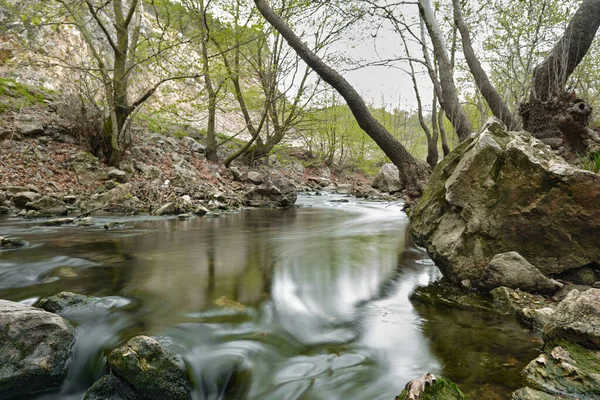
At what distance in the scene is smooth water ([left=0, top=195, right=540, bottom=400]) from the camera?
7.17ft

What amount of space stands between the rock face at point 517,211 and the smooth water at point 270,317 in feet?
2.46

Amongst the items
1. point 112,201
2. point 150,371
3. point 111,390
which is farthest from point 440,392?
point 112,201

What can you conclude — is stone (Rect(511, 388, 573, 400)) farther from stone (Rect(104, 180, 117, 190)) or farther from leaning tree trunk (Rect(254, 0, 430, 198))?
stone (Rect(104, 180, 117, 190))

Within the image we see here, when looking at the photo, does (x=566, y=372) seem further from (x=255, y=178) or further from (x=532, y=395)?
(x=255, y=178)

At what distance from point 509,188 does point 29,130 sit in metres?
12.0

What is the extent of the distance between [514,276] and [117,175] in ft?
32.7

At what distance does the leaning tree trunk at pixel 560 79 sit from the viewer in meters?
6.46

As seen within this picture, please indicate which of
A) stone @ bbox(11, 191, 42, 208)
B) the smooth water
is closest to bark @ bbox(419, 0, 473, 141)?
the smooth water

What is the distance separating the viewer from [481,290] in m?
3.47

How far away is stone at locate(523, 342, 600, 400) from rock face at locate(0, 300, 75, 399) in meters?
2.88

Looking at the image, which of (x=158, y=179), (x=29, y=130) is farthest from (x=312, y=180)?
(x=29, y=130)

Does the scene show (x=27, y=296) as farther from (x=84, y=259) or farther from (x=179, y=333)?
(x=179, y=333)

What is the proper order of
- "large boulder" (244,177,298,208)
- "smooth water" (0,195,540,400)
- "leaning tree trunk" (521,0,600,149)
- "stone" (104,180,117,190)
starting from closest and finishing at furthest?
"smooth water" (0,195,540,400) → "leaning tree trunk" (521,0,600,149) → "stone" (104,180,117,190) → "large boulder" (244,177,298,208)

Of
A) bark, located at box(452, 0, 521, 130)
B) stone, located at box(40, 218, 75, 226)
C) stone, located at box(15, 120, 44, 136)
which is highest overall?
bark, located at box(452, 0, 521, 130)
